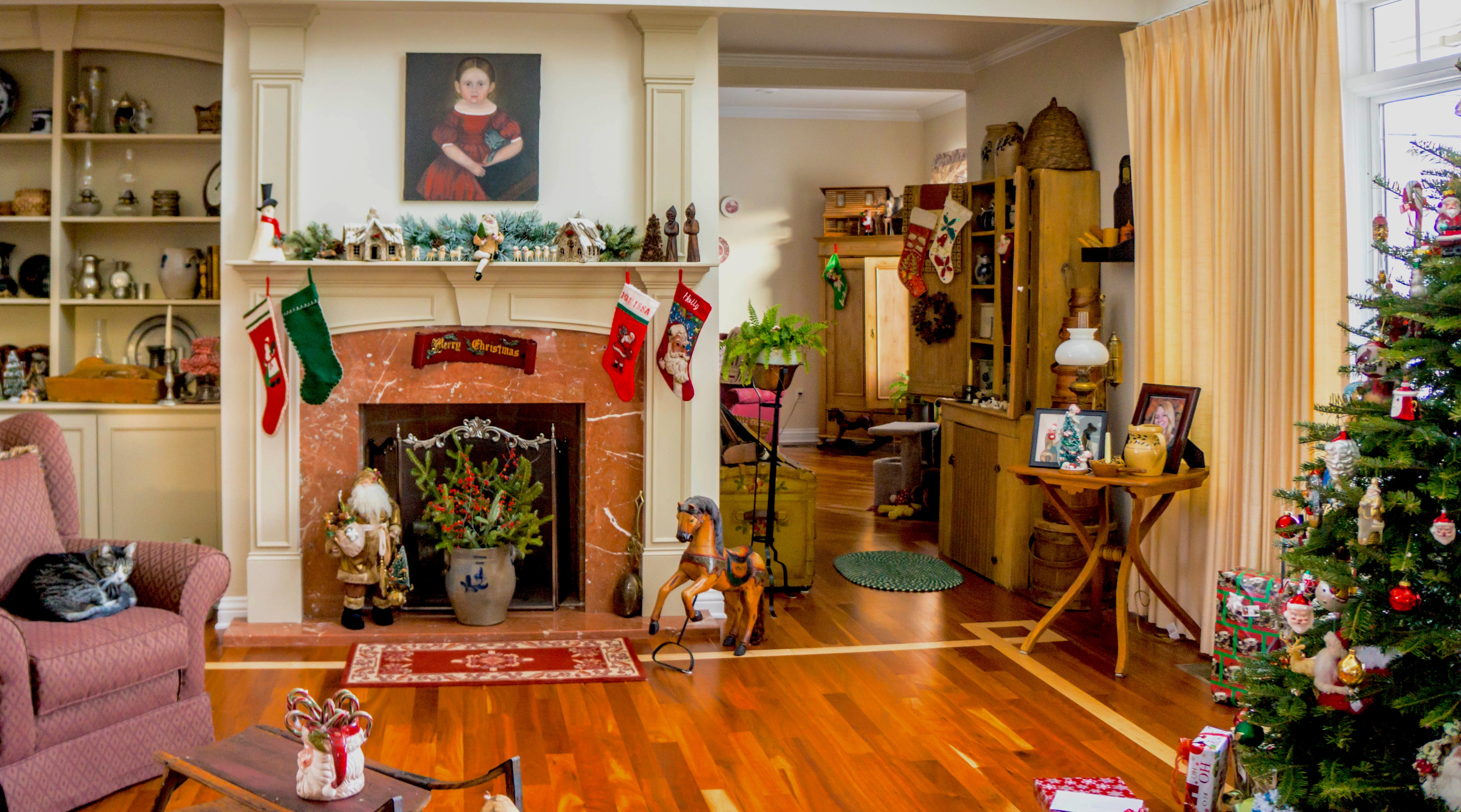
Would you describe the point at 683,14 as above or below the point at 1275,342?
above

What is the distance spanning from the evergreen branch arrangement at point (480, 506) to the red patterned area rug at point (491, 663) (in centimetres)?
40

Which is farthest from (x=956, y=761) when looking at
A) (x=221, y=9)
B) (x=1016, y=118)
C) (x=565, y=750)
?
(x=221, y=9)

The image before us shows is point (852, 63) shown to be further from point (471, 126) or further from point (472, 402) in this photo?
point (472, 402)

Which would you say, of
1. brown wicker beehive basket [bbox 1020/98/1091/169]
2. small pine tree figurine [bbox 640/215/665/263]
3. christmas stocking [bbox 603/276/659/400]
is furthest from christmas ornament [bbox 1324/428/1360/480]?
brown wicker beehive basket [bbox 1020/98/1091/169]

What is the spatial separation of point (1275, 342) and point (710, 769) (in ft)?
7.76

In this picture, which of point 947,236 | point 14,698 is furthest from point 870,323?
point 14,698

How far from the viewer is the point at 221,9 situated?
5000 millimetres

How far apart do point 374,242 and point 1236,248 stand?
3.17m

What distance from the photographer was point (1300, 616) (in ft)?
9.03

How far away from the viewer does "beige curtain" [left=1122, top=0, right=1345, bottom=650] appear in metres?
3.84

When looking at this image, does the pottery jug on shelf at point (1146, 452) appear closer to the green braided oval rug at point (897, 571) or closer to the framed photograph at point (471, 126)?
the green braided oval rug at point (897, 571)

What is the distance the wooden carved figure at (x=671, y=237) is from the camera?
4.64 m

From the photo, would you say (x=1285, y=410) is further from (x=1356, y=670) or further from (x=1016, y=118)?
(x=1016, y=118)

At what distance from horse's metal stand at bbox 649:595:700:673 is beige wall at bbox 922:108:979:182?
6121mm
